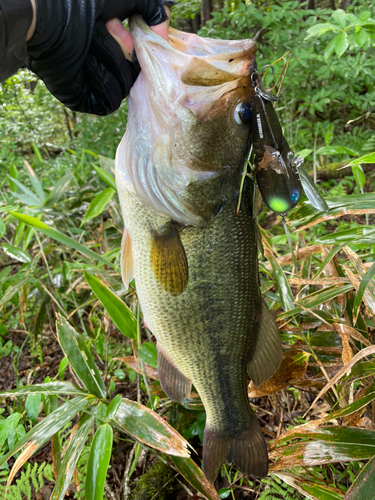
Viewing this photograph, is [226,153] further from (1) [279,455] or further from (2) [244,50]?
(1) [279,455]

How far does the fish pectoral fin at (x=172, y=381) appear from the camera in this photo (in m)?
1.65

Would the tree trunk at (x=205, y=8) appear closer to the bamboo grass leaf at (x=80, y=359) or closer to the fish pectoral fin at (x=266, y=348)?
the bamboo grass leaf at (x=80, y=359)

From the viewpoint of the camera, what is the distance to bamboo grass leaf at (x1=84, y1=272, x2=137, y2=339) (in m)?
1.90

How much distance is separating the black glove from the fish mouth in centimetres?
7

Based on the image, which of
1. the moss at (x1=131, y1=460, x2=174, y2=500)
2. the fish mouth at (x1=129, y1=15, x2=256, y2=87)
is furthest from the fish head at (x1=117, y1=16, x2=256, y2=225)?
the moss at (x1=131, y1=460, x2=174, y2=500)

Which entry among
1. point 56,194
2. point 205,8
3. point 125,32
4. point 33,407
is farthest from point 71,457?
point 205,8

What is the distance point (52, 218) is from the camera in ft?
10.6

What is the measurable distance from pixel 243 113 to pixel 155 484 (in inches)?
74.1

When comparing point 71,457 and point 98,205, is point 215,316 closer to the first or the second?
point 71,457

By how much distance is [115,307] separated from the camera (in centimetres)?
194

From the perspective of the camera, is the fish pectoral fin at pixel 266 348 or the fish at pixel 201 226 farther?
the fish pectoral fin at pixel 266 348

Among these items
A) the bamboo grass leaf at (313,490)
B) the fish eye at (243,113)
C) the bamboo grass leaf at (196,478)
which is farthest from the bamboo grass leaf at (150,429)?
the fish eye at (243,113)

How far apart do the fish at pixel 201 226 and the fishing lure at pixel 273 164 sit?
10 centimetres

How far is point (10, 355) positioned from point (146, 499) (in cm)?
216
